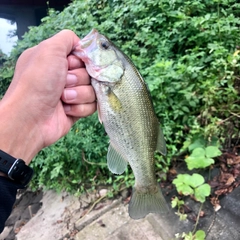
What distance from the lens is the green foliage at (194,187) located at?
98.7 inches

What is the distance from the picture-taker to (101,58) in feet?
5.28

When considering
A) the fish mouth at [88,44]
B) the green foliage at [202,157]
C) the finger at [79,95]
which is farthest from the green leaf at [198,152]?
the fish mouth at [88,44]

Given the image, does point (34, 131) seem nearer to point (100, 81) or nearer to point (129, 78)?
point (100, 81)

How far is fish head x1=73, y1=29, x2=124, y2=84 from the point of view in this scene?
62.9 inches

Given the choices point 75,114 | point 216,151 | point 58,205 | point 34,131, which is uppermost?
point 34,131

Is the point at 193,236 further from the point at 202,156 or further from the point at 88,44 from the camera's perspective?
the point at 88,44

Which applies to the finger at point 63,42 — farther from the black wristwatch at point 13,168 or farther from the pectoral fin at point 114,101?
the black wristwatch at point 13,168

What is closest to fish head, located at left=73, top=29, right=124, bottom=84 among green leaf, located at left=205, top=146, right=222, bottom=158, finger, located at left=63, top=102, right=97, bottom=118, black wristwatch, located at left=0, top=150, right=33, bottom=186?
finger, located at left=63, top=102, right=97, bottom=118

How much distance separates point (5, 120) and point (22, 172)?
27 centimetres

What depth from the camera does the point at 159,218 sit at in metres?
2.70

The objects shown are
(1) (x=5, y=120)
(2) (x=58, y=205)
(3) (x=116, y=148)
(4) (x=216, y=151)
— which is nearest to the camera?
(1) (x=5, y=120)

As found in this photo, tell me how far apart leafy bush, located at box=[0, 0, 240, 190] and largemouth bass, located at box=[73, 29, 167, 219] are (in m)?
1.26

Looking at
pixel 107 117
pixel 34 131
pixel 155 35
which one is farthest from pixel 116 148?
pixel 155 35

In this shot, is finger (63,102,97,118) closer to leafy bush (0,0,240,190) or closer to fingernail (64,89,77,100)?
fingernail (64,89,77,100)
